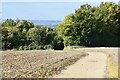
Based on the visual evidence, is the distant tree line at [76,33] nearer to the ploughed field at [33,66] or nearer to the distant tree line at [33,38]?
the distant tree line at [33,38]

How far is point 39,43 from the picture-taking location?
4731cm

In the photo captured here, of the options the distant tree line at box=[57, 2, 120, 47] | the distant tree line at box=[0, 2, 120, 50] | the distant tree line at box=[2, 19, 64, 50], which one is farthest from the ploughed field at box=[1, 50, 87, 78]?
the distant tree line at box=[57, 2, 120, 47]

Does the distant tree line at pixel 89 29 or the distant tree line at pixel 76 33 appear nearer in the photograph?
the distant tree line at pixel 76 33

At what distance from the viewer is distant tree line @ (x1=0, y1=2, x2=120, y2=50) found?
46125 mm

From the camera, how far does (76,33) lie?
153ft

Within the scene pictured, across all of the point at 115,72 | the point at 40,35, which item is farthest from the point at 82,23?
the point at 115,72

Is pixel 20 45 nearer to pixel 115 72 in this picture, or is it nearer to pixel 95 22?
pixel 95 22

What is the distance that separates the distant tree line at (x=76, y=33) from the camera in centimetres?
4612

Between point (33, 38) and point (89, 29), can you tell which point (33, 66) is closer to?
point (89, 29)

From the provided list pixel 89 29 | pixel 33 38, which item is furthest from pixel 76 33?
pixel 33 38

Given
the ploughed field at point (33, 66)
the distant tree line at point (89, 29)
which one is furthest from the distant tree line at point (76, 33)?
the ploughed field at point (33, 66)

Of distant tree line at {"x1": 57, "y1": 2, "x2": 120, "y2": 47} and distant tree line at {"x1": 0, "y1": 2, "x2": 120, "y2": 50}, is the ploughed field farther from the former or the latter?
distant tree line at {"x1": 57, "y1": 2, "x2": 120, "y2": 47}

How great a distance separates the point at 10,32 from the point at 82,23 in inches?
362

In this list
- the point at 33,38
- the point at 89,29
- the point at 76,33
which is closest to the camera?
the point at 89,29
